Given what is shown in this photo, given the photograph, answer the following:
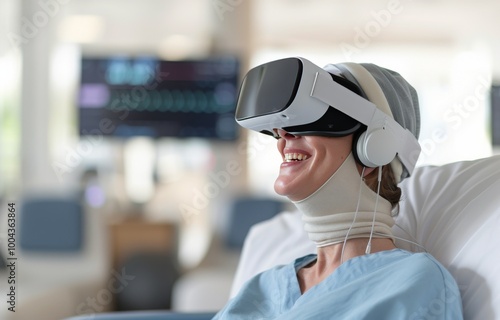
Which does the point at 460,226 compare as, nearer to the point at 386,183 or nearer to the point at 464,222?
the point at 464,222

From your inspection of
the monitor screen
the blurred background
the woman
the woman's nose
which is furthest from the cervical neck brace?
the monitor screen

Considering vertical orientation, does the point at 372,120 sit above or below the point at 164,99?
below

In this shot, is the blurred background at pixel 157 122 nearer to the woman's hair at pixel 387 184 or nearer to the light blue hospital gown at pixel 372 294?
the woman's hair at pixel 387 184

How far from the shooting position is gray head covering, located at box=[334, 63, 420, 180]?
141 centimetres

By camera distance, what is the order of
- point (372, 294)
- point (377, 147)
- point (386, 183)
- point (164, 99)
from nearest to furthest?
point (372, 294) < point (377, 147) < point (386, 183) < point (164, 99)

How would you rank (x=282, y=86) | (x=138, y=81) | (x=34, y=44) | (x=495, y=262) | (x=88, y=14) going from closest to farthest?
(x=495, y=262) → (x=282, y=86) → (x=138, y=81) → (x=34, y=44) → (x=88, y=14)

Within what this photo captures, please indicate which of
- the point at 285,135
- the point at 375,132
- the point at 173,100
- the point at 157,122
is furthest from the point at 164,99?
the point at 375,132

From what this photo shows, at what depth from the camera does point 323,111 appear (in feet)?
4.50

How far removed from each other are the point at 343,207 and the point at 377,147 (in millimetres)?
127

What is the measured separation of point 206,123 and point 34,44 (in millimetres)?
2174

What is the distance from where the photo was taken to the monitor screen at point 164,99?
6.07 m

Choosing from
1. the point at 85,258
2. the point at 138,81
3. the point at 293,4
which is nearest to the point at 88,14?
the point at 293,4

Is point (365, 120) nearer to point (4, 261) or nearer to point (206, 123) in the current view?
point (4, 261)

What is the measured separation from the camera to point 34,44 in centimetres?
729
